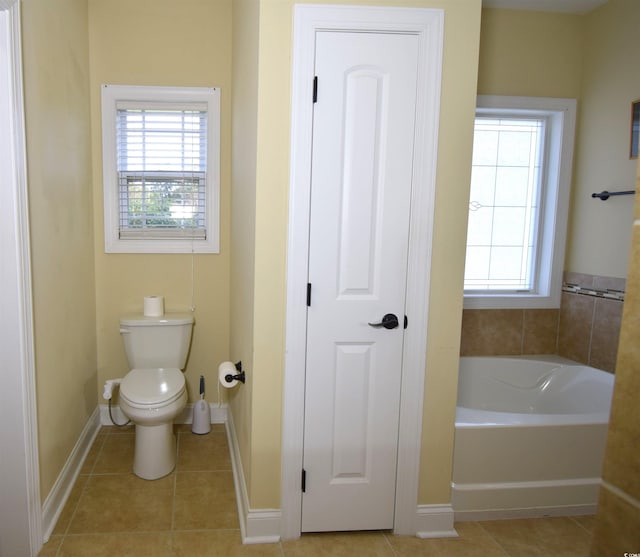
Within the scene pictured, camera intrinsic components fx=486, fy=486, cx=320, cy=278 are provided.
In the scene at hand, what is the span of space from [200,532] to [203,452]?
2.59ft

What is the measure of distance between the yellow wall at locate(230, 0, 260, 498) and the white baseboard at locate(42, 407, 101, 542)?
873mm

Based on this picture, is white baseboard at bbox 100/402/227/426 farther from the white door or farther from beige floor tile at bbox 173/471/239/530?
the white door

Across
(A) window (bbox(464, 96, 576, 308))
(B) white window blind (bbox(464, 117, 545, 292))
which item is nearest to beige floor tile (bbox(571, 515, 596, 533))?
(A) window (bbox(464, 96, 576, 308))

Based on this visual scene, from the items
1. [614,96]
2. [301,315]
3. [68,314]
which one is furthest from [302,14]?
[614,96]

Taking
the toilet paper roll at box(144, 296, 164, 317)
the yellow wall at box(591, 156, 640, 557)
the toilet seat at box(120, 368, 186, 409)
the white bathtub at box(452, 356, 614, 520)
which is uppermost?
the yellow wall at box(591, 156, 640, 557)

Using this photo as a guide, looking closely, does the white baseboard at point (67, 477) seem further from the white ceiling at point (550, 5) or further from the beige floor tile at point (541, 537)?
the white ceiling at point (550, 5)

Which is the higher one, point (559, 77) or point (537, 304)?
point (559, 77)

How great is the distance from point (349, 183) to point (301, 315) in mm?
596

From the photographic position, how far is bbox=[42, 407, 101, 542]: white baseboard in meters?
2.16

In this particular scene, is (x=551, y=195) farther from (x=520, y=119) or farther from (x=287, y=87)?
(x=287, y=87)

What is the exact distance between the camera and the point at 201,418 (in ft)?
10.6

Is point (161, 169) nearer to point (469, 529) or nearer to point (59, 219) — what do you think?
point (59, 219)

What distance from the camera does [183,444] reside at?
3.07 m

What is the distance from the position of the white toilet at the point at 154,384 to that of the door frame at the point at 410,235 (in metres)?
0.86
